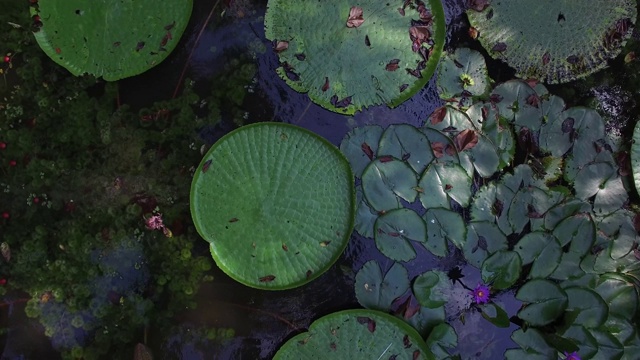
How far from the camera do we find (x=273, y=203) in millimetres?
2480

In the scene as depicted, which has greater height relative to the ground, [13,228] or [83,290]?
[13,228]

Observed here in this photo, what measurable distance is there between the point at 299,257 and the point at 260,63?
1057 millimetres

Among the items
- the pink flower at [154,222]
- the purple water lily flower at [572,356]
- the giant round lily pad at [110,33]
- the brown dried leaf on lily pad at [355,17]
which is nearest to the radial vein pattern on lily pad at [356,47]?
the brown dried leaf on lily pad at [355,17]

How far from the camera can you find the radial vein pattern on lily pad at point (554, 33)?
2.59 m

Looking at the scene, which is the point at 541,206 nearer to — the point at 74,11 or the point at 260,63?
the point at 260,63

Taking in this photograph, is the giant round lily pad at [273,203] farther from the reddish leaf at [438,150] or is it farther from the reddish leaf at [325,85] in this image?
the reddish leaf at [438,150]

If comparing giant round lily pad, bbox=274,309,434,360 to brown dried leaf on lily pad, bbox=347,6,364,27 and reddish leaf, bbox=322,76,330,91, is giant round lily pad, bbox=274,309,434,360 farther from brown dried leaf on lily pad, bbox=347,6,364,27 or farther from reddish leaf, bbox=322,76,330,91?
brown dried leaf on lily pad, bbox=347,6,364,27

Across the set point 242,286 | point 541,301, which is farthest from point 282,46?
point 541,301

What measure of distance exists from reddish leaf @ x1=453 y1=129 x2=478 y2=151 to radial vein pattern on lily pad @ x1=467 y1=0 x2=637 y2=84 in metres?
0.45

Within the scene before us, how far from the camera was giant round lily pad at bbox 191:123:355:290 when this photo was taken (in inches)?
97.7

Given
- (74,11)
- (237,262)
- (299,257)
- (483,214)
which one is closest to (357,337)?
(299,257)

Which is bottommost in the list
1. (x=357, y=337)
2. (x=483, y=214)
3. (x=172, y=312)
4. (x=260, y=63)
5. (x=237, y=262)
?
(x=172, y=312)

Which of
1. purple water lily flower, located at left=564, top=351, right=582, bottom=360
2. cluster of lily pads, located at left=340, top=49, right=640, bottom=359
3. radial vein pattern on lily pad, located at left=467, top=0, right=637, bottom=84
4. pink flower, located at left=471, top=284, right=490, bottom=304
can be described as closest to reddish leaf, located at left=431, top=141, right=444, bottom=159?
cluster of lily pads, located at left=340, top=49, right=640, bottom=359

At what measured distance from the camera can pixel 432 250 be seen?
2604 millimetres
